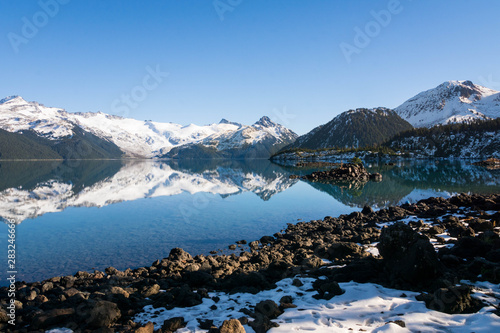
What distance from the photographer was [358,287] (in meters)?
12.1

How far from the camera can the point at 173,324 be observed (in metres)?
9.88

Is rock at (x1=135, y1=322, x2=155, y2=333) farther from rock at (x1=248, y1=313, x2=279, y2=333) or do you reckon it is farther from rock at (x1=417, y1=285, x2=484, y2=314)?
rock at (x1=417, y1=285, x2=484, y2=314)

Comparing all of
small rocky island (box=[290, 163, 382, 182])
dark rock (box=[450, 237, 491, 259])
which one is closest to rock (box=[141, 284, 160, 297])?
dark rock (box=[450, 237, 491, 259])

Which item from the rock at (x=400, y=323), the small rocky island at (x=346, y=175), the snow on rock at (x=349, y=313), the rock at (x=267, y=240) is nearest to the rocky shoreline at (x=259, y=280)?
the snow on rock at (x=349, y=313)

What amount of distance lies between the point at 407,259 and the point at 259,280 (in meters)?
6.88

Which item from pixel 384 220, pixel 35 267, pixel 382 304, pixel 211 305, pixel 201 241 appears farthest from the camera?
pixel 384 220

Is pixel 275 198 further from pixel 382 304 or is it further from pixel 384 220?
pixel 382 304

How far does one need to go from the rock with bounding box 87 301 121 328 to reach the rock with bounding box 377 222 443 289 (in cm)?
1142

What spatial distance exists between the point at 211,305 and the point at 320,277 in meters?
5.92

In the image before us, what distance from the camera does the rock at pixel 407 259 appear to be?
1195 cm

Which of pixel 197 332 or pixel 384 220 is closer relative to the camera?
pixel 197 332

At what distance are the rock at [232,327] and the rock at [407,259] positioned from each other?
7.14 metres

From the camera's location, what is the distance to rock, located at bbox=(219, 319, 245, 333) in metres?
8.82

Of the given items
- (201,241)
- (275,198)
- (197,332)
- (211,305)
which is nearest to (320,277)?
(211,305)
